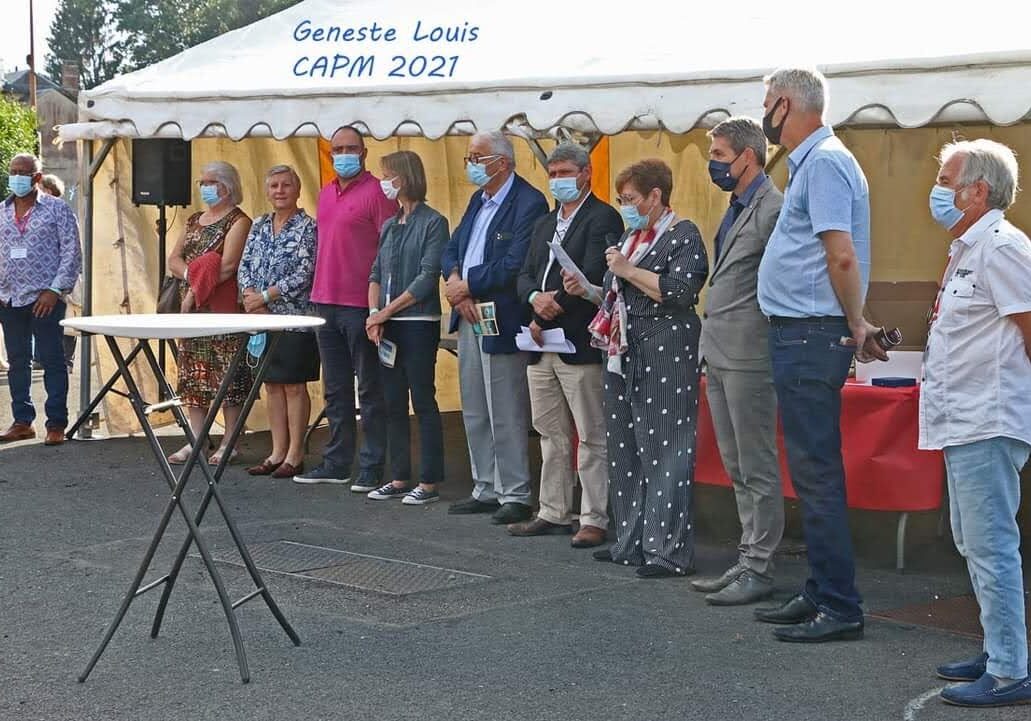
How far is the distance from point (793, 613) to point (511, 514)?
249cm

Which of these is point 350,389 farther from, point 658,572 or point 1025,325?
point 1025,325

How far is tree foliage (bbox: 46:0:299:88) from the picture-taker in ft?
254

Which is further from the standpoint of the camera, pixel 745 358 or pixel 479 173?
pixel 479 173

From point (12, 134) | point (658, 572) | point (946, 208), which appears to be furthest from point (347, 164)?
point (12, 134)

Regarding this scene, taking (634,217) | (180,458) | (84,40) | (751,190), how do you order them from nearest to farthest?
(751,190)
(634,217)
(180,458)
(84,40)

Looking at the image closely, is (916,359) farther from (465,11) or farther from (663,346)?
(465,11)

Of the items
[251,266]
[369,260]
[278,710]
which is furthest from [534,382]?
[278,710]

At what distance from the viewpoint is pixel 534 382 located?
317 inches

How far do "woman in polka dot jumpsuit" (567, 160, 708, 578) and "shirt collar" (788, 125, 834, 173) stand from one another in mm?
1210

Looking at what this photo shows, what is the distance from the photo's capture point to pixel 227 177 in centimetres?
1016

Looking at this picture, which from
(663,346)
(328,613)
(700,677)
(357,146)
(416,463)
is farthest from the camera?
(416,463)

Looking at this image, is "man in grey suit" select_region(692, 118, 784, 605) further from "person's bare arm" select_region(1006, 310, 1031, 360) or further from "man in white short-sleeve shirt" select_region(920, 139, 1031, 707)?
"person's bare arm" select_region(1006, 310, 1031, 360)

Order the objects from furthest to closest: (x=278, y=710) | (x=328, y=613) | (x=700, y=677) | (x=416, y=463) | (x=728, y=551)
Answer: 1. (x=416, y=463)
2. (x=728, y=551)
3. (x=328, y=613)
4. (x=700, y=677)
5. (x=278, y=710)

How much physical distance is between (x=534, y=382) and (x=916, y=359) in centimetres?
189
